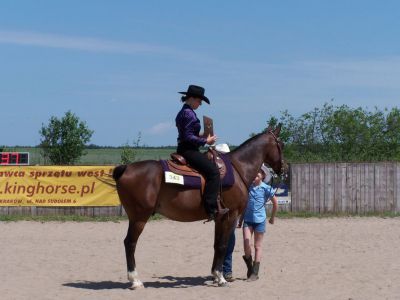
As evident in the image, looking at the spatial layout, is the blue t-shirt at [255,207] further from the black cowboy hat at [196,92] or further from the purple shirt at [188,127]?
the black cowboy hat at [196,92]

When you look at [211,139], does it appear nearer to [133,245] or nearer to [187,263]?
[133,245]

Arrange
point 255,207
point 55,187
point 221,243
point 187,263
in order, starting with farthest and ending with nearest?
point 55,187 → point 187,263 → point 255,207 → point 221,243

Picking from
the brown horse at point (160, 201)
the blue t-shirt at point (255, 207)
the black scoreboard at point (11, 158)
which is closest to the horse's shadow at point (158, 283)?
the brown horse at point (160, 201)

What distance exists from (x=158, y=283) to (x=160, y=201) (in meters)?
1.38

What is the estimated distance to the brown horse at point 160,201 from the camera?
9445mm

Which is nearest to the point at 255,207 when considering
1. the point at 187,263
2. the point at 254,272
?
the point at 254,272

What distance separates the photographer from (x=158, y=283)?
10133mm

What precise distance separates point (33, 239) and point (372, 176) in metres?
11.7

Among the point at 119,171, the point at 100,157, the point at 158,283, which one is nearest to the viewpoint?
the point at 119,171

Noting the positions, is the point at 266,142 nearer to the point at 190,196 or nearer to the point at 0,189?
the point at 190,196

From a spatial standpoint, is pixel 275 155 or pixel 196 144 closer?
pixel 196 144

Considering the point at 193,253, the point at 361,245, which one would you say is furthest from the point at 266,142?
the point at 361,245

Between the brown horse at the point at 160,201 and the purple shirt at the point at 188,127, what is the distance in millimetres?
561

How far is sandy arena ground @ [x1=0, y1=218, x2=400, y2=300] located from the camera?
925 cm
